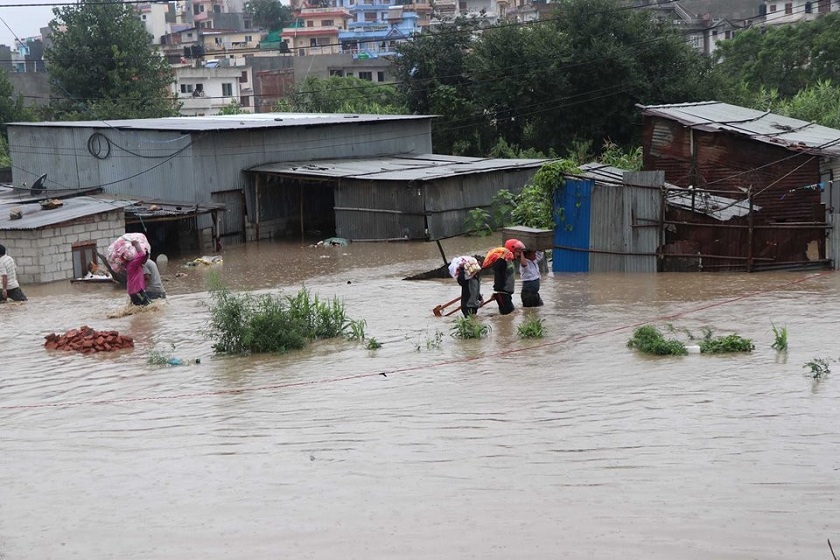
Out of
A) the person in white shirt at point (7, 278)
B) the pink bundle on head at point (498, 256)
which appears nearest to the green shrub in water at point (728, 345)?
the pink bundle on head at point (498, 256)

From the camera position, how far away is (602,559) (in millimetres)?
6402

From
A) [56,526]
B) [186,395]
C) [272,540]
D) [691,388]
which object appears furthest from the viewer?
[186,395]

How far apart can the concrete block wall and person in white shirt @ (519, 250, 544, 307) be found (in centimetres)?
1144

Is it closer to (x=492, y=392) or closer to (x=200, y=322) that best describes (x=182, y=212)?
(x=200, y=322)

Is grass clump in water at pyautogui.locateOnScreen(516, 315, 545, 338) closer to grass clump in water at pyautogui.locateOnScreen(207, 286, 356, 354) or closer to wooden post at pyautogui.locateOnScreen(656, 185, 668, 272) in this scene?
grass clump in water at pyautogui.locateOnScreen(207, 286, 356, 354)

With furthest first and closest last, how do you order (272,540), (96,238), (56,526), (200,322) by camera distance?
1. (96,238)
2. (200,322)
3. (56,526)
4. (272,540)

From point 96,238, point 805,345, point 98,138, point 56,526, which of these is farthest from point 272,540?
point 98,138

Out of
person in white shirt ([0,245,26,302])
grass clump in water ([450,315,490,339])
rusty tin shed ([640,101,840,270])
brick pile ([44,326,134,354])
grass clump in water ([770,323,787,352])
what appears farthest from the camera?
person in white shirt ([0,245,26,302])

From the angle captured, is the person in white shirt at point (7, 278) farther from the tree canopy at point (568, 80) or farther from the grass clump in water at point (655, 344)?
the tree canopy at point (568, 80)

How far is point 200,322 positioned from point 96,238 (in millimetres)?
8906

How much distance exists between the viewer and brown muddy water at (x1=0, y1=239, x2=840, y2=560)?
6.91m

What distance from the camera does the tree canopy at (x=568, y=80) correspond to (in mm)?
37281

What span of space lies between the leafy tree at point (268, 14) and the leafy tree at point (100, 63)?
54.7 m

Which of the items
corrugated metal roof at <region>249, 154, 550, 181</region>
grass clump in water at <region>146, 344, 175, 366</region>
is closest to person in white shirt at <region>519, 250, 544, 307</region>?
grass clump in water at <region>146, 344, 175, 366</region>
